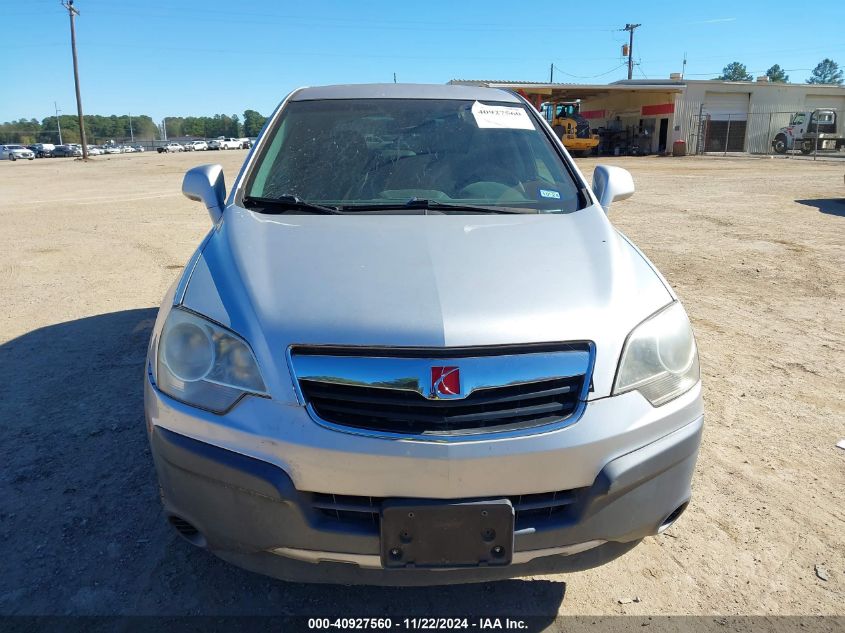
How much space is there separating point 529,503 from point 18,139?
438 ft

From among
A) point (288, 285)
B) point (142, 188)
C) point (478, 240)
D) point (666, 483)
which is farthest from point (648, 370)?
point (142, 188)

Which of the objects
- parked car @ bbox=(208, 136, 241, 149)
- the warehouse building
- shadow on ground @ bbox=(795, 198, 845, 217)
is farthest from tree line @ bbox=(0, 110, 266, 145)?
shadow on ground @ bbox=(795, 198, 845, 217)

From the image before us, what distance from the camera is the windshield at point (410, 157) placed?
290cm

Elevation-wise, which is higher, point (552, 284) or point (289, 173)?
point (289, 173)

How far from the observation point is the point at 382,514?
170 cm

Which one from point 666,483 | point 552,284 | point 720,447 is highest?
point 552,284

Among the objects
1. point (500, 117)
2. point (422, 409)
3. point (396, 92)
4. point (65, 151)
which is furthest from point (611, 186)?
point (65, 151)

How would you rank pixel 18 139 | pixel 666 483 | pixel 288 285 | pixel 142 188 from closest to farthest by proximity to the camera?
pixel 666 483 < pixel 288 285 < pixel 142 188 < pixel 18 139

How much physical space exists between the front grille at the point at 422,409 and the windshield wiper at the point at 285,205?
44.0 inches

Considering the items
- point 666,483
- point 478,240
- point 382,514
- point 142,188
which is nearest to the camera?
point 382,514

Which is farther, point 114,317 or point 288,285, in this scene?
point 114,317

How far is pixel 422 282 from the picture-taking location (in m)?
2.02

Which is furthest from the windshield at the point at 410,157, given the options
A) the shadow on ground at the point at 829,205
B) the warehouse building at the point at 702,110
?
the warehouse building at the point at 702,110

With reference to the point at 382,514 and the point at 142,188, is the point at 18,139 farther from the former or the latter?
the point at 382,514
